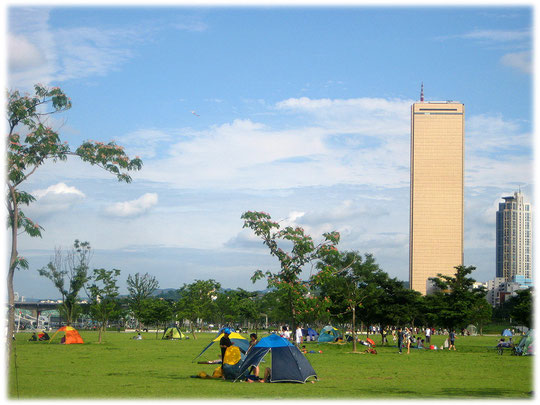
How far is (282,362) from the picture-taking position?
20609 millimetres

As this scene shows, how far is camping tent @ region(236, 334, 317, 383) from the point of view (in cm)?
2039

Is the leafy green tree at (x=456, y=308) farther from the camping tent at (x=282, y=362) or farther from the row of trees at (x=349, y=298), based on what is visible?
the camping tent at (x=282, y=362)

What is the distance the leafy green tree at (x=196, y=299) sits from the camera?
69.0 m

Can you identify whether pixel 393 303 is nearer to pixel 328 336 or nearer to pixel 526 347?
pixel 328 336

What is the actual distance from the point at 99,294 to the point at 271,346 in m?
37.6

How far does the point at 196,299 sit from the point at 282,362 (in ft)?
171

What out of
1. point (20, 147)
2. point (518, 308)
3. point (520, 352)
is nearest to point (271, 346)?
point (20, 147)

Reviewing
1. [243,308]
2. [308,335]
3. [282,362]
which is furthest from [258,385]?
[243,308]

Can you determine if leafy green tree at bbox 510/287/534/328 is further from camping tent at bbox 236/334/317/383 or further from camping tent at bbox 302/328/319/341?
camping tent at bbox 236/334/317/383

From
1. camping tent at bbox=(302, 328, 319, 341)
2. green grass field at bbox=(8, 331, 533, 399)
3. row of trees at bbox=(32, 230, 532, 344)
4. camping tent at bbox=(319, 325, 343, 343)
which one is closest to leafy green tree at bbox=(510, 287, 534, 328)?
row of trees at bbox=(32, 230, 532, 344)

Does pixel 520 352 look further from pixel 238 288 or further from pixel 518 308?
pixel 238 288

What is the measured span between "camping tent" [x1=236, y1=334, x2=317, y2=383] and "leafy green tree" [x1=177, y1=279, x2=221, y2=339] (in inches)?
1910

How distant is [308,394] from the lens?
17250mm

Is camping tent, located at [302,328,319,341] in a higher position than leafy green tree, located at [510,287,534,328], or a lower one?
lower
